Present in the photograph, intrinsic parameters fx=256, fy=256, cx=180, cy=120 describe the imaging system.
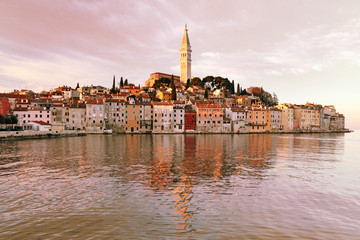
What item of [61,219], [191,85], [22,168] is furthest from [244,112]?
[61,219]

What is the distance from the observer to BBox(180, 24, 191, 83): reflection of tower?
14550 cm

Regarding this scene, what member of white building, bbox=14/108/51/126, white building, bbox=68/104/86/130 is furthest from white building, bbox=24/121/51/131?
white building, bbox=68/104/86/130

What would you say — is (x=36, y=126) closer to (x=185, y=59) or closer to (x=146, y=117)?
(x=146, y=117)

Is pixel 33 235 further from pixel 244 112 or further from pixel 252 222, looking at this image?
pixel 244 112

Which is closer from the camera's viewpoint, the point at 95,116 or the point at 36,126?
the point at 36,126

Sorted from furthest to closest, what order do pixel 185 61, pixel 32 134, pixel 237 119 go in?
1. pixel 185 61
2. pixel 237 119
3. pixel 32 134

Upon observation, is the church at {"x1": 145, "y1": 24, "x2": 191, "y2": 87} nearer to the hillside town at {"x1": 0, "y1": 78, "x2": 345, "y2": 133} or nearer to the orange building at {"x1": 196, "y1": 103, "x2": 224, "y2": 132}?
the hillside town at {"x1": 0, "y1": 78, "x2": 345, "y2": 133}

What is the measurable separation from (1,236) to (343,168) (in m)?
22.0

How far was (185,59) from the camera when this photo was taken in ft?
477

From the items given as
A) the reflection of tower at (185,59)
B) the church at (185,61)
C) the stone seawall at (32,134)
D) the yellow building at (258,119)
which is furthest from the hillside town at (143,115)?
the reflection of tower at (185,59)

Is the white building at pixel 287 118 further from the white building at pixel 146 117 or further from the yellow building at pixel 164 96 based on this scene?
the white building at pixel 146 117

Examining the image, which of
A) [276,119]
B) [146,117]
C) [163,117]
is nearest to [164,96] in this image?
[163,117]

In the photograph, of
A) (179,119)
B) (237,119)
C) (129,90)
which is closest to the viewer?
(179,119)

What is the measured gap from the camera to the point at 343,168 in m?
20.0
